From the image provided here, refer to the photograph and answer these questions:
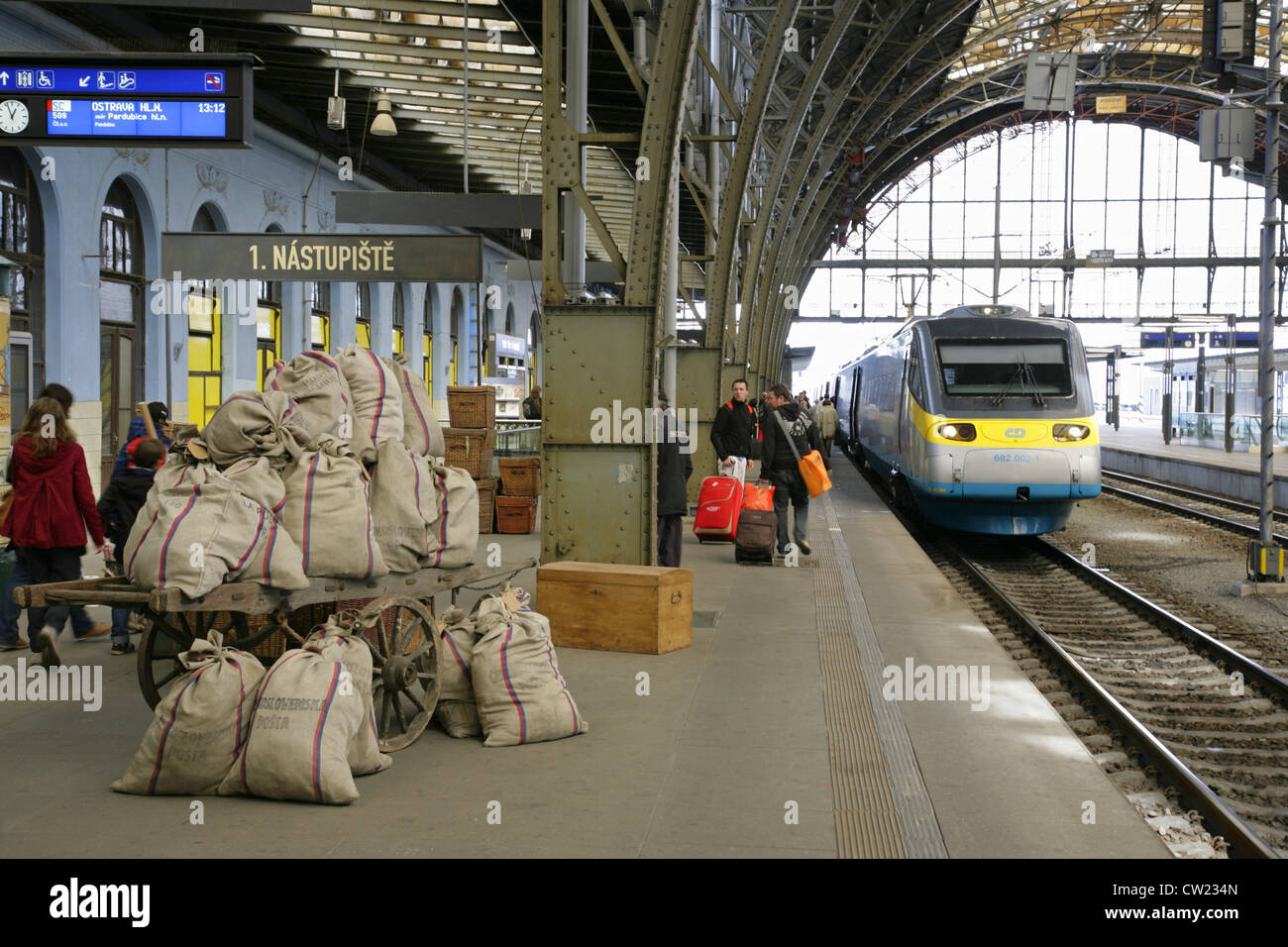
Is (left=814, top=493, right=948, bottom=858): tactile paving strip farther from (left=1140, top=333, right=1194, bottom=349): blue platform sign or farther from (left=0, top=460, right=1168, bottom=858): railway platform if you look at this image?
(left=1140, top=333, right=1194, bottom=349): blue platform sign

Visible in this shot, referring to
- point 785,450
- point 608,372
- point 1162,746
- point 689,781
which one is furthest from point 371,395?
point 785,450

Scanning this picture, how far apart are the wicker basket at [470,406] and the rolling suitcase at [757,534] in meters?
3.75

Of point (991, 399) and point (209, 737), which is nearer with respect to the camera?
point (209, 737)

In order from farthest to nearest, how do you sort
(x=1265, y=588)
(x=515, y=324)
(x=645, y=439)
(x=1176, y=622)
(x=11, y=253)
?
1. (x=515, y=324)
2. (x=11, y=253)
3. (x=1265, y=588)
4. (x=1176, y=622)
5. (x=645, y=439)

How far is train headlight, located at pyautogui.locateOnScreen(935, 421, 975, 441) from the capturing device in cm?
1512

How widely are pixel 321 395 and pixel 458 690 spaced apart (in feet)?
5.22

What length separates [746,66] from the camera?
29.2 meters

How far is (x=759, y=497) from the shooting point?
1426 cm

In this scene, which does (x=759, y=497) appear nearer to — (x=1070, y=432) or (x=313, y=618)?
(x=1070, y=432)

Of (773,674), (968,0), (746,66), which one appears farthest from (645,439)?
(746,66)

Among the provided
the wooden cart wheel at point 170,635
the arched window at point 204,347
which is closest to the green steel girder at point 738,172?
the arched window at point 204,347

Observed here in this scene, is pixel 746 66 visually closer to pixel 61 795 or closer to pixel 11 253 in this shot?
pixel 11 253
